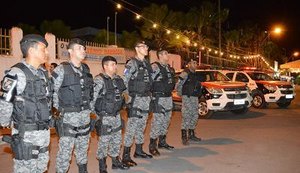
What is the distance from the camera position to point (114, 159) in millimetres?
6555

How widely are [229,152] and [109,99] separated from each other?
10.4 ft

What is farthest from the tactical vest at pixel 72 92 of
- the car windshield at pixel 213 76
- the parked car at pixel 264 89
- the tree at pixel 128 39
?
the tree at pixel 128 39

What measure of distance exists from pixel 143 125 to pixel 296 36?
9458 centimetres

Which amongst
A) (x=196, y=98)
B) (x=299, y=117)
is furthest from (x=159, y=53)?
(x=299, y=117)

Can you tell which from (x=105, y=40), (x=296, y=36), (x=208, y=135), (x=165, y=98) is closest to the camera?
(x=165, y=98)

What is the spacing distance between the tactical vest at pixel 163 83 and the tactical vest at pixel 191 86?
0.84 meters

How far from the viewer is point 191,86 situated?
8695 millimetres

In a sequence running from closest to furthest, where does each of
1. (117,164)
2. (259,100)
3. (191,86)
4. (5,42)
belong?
(117,164) < (191,86) < (5,42) < (259,100)

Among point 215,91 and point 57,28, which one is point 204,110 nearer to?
point 215,91

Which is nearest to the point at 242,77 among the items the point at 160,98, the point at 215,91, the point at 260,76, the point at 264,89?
the point at 264,89

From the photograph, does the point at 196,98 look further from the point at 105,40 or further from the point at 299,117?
the point at 105,40

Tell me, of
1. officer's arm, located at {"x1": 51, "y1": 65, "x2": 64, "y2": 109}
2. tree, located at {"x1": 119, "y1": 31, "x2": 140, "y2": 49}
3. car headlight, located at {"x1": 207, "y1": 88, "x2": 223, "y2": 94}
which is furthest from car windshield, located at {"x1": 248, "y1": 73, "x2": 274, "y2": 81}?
tree, located at {"x1": 119, "y1": 31, "x2": 140, "y2": 49}

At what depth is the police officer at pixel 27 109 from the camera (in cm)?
401

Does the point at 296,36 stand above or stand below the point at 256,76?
above
